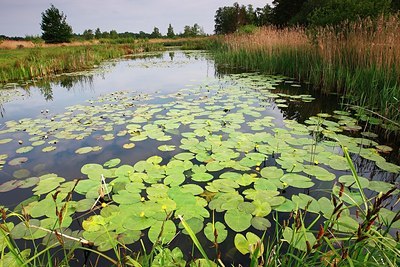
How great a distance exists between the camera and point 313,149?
255 cm

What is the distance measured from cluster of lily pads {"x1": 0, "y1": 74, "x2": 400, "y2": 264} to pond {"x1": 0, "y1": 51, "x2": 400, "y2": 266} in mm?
10

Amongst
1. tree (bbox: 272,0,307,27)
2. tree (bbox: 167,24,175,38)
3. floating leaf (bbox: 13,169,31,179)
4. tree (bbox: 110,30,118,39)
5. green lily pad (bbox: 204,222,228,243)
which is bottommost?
green lily pad (bbox: 204,222,228,243)

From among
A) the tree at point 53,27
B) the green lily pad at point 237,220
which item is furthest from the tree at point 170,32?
the green lily pad at point 237,220

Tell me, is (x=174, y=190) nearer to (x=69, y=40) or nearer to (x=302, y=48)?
(x=302, y=48)

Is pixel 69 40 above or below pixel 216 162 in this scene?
above

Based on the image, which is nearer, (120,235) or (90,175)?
(120,235)

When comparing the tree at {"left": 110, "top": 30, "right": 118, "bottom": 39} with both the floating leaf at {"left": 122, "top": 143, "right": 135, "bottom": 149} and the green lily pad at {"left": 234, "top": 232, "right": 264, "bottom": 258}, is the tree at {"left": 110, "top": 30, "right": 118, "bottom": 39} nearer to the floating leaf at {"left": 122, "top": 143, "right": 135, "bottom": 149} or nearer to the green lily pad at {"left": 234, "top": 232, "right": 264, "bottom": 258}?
the floating leaf at {"left": 122, "top": 143, "right": 135, "bottom": 149}

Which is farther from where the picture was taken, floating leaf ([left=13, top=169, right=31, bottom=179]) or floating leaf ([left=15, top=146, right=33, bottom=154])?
floating leaf ([left=15, top=146, right=33, bottom=154])

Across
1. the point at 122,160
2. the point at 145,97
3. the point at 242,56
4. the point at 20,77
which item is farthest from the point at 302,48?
the point at 20,77

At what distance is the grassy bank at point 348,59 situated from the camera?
3.49 m

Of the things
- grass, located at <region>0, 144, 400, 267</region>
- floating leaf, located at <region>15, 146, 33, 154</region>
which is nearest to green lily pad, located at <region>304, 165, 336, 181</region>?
grass, located at <region>0, 144, 400, 267</region>

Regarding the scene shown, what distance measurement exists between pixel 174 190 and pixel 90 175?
0.88 m

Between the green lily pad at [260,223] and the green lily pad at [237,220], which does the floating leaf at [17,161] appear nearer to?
the green lily pad at [237,220]

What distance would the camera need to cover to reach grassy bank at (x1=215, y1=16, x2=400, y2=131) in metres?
3.49
